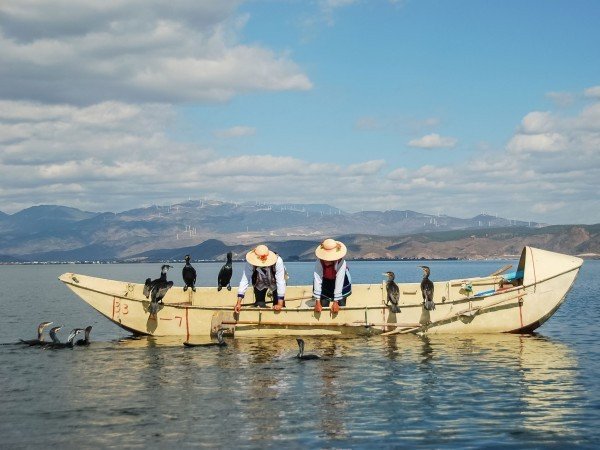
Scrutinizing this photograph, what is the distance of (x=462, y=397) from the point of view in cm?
1947

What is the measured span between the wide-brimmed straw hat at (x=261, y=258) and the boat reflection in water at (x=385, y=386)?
312cm

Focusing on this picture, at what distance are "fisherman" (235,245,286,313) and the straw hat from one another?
1.63 metres

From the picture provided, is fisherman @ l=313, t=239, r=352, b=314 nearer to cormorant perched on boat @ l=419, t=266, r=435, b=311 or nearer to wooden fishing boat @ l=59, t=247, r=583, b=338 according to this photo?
wooden fishing boat @ l=59, t=247, r=583, b=338

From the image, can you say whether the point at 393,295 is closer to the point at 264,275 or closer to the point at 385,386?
the point at 264,275

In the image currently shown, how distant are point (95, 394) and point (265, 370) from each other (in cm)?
553

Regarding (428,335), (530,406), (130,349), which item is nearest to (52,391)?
(130,349)

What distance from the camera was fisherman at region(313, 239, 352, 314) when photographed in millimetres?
30109

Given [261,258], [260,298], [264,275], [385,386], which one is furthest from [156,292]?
[385,386]

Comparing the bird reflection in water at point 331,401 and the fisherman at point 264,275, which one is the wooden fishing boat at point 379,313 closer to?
the fisherman at point 264,275

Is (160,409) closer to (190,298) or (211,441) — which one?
(211,441)

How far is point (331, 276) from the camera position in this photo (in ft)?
101

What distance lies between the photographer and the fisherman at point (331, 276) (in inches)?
1185

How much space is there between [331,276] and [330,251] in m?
1.21

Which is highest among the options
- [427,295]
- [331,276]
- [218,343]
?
[331,276]
